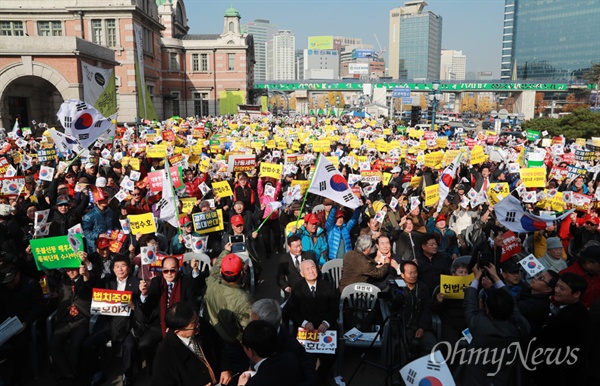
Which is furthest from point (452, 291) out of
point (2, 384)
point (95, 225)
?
point (95, 225)

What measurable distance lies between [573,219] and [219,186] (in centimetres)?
673

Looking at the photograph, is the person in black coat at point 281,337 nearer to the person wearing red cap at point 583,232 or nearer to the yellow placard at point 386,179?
the person wearing red cap at point 583,232

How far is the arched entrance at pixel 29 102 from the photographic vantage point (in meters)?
26.4

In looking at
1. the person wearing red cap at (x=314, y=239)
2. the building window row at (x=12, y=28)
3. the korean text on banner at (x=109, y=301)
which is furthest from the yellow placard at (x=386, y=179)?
the building window row at (x=12, y=28)

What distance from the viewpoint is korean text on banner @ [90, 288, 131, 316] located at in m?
4.84

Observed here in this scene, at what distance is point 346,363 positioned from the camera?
550 cm

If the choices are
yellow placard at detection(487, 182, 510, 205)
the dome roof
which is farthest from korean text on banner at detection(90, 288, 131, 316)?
the dome roof

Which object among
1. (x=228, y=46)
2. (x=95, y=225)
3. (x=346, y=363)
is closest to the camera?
(x=346, y=363)

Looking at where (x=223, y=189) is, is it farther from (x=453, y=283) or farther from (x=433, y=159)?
(x=433, y=159)

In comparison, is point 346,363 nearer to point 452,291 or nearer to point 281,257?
point 452,291

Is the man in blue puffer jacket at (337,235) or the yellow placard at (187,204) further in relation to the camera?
the yellow placard at (187,204)

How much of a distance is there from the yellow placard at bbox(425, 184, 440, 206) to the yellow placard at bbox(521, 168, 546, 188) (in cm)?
241

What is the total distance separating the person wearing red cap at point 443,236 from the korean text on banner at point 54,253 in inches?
206

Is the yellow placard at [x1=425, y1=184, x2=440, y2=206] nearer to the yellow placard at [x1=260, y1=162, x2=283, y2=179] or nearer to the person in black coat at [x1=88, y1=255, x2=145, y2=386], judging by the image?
the yellow placard at [x1=260, y1=162, x2=283, y2=179]
